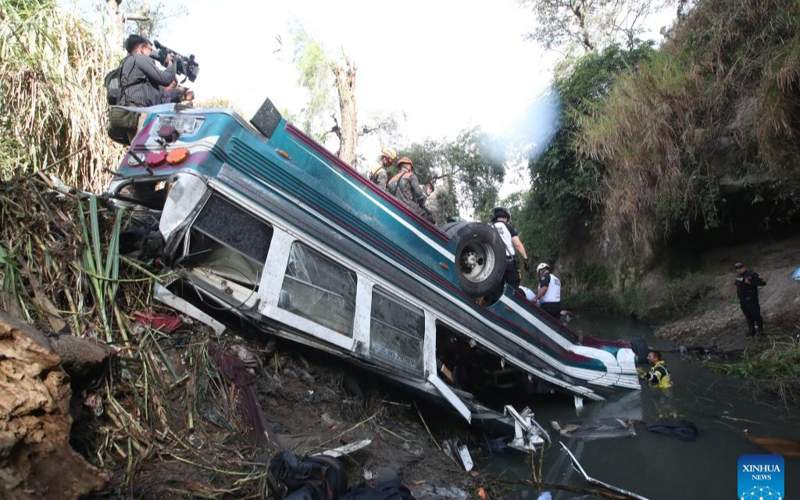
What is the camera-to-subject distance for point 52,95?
6582 mm

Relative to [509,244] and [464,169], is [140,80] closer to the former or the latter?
[509,244]

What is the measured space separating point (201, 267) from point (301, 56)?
17147 mm

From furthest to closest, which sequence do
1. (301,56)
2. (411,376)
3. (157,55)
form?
(301,56) → (157,55) → (411,376)

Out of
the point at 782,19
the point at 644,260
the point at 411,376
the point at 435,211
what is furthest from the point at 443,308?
the point at 644,260

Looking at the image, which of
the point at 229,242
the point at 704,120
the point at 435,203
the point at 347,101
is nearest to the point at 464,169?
the point at 347,101

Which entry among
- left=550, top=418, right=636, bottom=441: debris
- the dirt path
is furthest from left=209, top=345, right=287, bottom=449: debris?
the dirt path

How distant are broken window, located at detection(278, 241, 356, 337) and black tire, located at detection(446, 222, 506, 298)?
136cm

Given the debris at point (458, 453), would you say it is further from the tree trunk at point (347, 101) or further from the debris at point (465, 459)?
the tree trunk at point (347, 101)

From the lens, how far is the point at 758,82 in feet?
25.7

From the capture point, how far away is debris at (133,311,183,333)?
140 inches

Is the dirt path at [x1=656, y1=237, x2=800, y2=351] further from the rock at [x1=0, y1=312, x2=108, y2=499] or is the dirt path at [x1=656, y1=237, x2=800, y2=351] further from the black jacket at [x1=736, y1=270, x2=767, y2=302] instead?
the rock at [x1=0, y1=312, x2=108, y2=499]

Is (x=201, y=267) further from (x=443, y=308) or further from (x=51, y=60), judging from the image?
(x=51, y=60)

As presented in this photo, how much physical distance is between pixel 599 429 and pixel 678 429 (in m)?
0.72

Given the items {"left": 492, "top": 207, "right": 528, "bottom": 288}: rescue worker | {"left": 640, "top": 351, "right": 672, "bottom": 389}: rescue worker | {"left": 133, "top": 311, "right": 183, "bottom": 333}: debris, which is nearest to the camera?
{"left": 133, "top": 311, "right": 183, "bottom": 333}: debris
